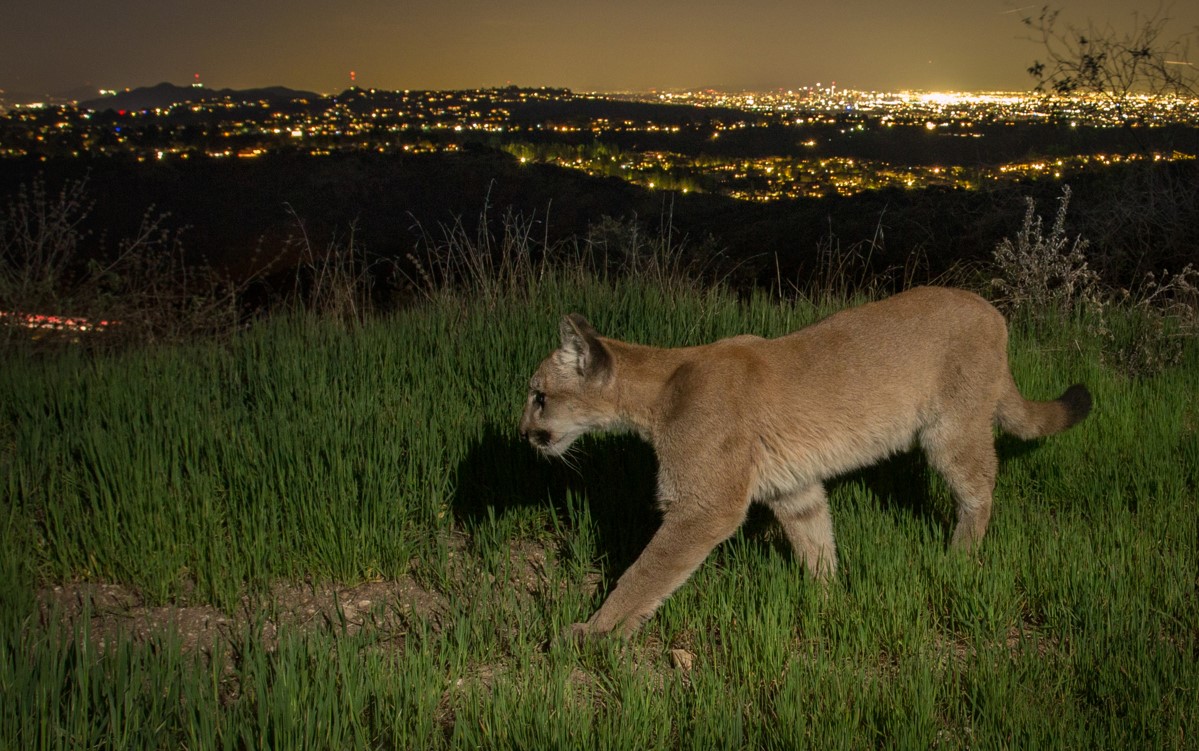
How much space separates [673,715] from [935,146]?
1999cm

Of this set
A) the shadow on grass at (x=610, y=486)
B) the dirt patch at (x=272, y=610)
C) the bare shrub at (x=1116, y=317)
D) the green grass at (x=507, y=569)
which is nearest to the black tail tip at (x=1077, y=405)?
the green grass at (x=507, y=569)

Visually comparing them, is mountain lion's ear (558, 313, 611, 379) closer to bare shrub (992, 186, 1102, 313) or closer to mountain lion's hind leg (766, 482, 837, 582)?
mountain lion's hind leg (766, 482, 837, 582)

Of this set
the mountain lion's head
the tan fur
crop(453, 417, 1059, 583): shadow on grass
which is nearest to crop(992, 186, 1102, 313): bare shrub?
crop(453, 417, 1059, 583): shadow on grass

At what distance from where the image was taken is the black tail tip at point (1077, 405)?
5348 millimetres

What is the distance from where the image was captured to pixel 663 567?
14.1 ft

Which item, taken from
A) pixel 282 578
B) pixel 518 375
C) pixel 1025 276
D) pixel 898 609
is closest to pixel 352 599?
pixel 282 578

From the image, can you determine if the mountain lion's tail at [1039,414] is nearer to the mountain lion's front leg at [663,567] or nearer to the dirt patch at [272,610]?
the mountain lion's front leg at [663,567]

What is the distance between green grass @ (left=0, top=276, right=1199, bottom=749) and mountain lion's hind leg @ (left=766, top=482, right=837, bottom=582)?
11cm

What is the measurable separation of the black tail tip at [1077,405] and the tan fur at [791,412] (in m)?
0.01

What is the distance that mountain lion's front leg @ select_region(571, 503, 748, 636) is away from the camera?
429 centimetres

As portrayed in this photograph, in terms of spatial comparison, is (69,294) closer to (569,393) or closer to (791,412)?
(569,393)

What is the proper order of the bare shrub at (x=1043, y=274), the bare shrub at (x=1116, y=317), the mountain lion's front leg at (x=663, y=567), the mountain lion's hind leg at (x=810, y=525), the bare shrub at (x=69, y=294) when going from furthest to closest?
the bare shrub at (x=69, y=294), the bare shrub at (x=1043, y=274), the bare shrub at (x=1116, y=317), the mountain lion's hind leg at (x=810, y=525), the mountain lion's front leg at (x=663, y=567)

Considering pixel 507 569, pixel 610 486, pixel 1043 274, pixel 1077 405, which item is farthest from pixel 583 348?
pixel 1043 274

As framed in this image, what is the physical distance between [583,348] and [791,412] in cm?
108
